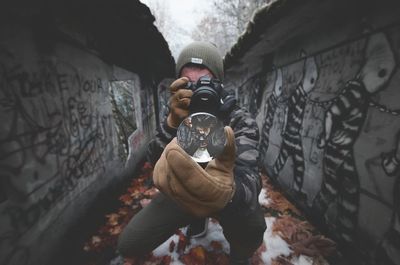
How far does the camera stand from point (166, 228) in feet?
4.84

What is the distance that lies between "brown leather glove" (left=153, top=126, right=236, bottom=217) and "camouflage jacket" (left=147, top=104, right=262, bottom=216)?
16cm

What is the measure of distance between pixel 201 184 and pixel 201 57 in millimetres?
1214

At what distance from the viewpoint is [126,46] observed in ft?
A: 11.9

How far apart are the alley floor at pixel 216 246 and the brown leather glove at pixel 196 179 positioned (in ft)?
4.33

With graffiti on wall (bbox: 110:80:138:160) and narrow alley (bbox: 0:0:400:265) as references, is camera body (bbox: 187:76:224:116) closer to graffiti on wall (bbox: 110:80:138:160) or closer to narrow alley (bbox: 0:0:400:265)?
narrow alley (bbox: 0:0:400:265)

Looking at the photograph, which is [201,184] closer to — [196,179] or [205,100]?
[196,179]

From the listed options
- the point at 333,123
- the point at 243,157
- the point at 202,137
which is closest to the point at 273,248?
the point at 243,157

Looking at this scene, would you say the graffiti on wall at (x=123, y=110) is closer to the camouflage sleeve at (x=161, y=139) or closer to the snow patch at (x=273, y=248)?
the camouflage sleeve at (x=161, y=139)

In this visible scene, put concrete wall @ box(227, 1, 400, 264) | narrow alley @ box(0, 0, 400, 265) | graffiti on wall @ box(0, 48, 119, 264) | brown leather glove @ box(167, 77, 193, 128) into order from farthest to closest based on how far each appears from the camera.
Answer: concrete wall @ box(227, 1, 400, 264), narrow alley @ box(0, 0, 400, 265), graffiti on wall @ box(0, 48, 119, 264), brown leather glove @ box(167, 77, 193, 128)

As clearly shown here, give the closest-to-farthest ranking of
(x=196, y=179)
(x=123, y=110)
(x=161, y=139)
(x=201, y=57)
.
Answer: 1. (x=196, y=179)
2. (x=161, y=139)
3. (x=201, y=57)
4. (x=123, y=110)

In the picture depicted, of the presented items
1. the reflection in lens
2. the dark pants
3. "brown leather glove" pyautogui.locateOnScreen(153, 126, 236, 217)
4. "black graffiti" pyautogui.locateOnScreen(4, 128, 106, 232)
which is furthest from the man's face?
"black graffiti" pyautogui.locateOnScreen(4, 128, 106, 232)

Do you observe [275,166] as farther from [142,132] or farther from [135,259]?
[142,132]

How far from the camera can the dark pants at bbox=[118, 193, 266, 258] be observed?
1415mm

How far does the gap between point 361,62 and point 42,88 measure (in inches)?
120
